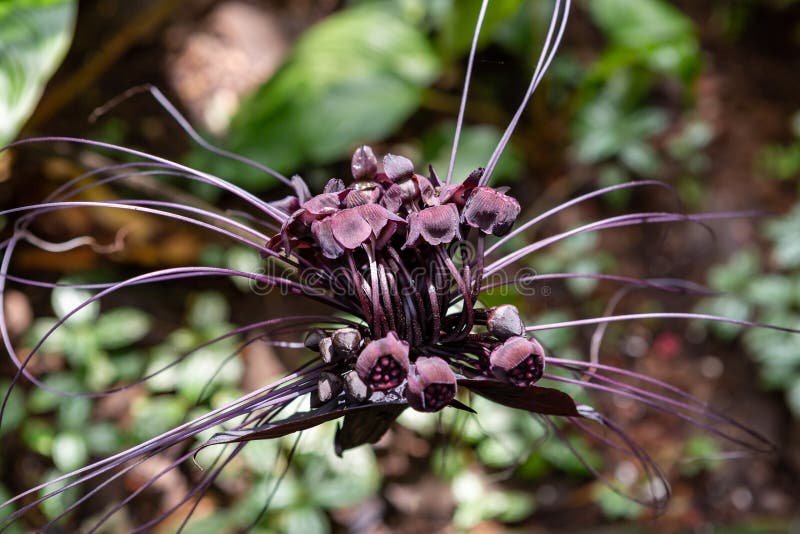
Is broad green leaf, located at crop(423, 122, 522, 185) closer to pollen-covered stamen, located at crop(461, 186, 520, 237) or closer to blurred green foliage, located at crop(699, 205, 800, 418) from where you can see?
blurred green foliage, located at crop(699, 205, 800, 418)

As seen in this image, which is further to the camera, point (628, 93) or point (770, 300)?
point (628, 93)

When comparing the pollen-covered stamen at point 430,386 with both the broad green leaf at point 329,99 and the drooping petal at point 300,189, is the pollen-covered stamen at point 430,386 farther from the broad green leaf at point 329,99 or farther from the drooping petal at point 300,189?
the broad green leaf at point 329,99

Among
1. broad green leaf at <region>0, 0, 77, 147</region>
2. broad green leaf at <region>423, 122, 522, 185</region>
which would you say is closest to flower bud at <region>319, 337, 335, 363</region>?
broad green leaf at <region>0, 0, 77, 147</region>

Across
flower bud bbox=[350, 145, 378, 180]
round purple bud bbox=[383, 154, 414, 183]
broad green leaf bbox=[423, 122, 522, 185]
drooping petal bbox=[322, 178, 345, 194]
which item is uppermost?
broad green leaf bbox=[423, 122, 522, 185]

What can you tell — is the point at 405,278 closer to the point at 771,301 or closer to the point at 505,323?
the point at 505,323

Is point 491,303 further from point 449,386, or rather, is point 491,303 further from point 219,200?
point 219,200

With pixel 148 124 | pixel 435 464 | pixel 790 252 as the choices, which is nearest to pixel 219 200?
pixel 148 124

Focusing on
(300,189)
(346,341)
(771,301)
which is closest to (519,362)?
(346,341)
